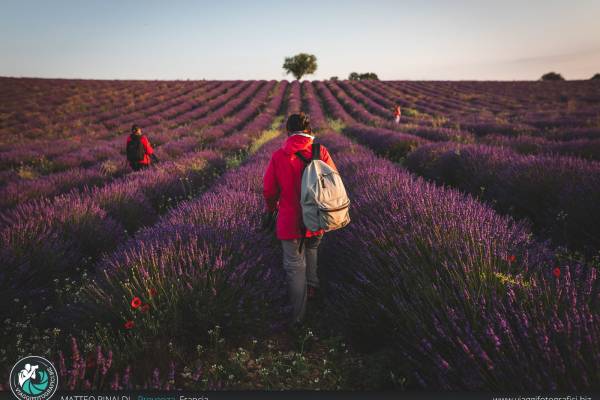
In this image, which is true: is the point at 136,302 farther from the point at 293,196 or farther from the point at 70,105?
the point at 70,105

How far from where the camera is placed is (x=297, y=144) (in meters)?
2.16

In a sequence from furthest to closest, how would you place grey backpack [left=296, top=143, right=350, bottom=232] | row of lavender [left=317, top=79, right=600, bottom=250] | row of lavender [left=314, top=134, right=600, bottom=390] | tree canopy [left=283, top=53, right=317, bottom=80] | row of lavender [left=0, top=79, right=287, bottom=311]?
tree canopy [left=283, top=53, right=317, bottom=80], row of lavender [left=317, top=79, right=600, bottom=250], row of lavender [left=0, top=79, right=287, bottom=311], grey backpack [left=296, top=143, right=350, bottom=232], row of lavender [left=314, top=134, right=600, bottom=390]

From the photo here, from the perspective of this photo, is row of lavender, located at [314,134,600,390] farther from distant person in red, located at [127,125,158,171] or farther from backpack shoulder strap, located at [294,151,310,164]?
distant person in red, located at [127,125,158,171]

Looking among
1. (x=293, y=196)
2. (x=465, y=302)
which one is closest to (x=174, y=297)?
(x=293, y=196)

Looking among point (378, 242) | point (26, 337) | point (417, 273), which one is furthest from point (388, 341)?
point (26, 337)

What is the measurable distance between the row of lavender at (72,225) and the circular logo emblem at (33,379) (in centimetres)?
139

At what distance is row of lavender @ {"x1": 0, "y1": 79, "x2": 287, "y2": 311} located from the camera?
238 centimetres

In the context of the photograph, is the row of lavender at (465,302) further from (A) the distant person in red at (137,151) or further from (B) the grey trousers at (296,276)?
(A) the distant person in red at (137,151)

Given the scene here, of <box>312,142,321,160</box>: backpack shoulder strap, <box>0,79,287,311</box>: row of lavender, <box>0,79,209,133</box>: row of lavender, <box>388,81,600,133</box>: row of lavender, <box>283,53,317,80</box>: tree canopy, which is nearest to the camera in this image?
<box>312,142,321,160</box>: backpack shoulder strap

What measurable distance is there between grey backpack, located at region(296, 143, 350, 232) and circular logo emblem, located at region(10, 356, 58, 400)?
1400 millimetres

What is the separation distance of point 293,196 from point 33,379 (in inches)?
61.4

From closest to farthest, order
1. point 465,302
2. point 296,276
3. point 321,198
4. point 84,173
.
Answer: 1. point 465,302
2. point 321,198
3. point 296,276
4. point 84,173

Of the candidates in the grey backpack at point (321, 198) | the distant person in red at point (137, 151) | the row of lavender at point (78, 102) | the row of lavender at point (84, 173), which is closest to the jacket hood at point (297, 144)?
the grey backpack at point (321, 198)

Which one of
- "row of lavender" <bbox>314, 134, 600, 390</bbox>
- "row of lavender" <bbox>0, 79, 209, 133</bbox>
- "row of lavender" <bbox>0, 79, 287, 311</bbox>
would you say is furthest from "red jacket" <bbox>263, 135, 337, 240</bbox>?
"row of lavender" <bbox>0, 79, 209, 133</bbox>
